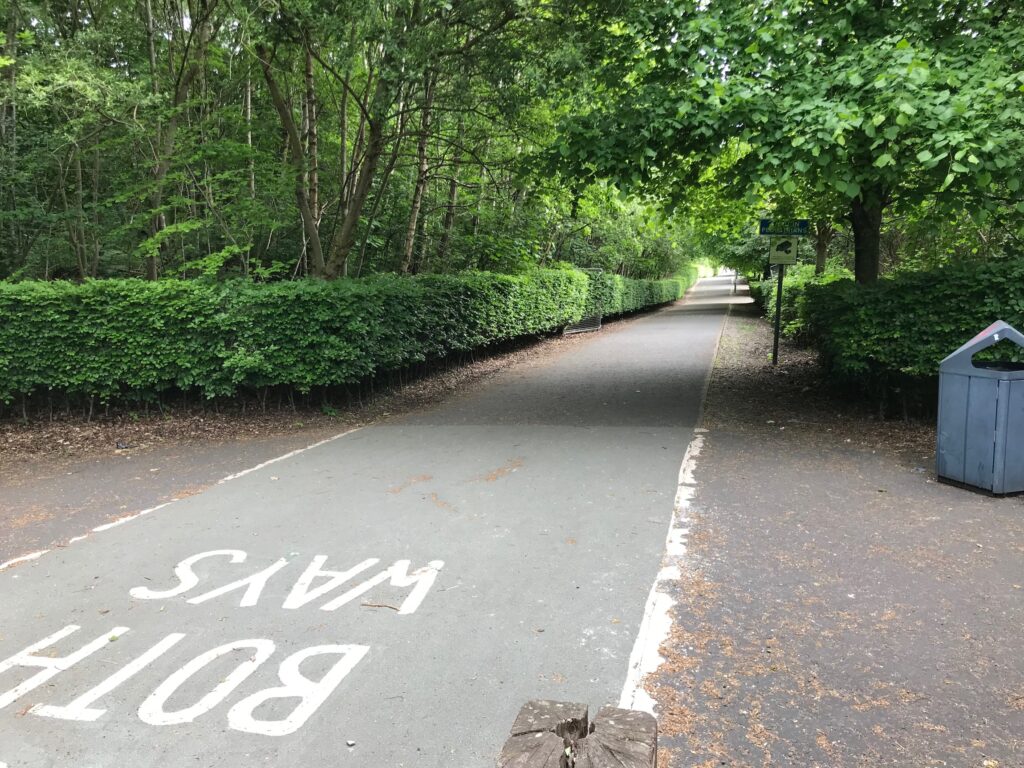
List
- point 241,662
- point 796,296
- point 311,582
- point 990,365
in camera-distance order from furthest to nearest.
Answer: point 796,296, point 990,365, point 311,582, point 241,662

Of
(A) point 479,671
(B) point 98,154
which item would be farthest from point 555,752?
(B) point 98,154

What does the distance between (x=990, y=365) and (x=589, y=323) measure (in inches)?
771

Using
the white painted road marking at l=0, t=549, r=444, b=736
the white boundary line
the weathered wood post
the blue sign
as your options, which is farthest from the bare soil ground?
the blue sign

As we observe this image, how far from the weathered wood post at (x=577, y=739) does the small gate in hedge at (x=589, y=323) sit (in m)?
21.9

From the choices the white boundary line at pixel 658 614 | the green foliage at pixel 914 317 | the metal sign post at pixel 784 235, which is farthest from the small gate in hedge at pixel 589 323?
the white boundary line at pixel 658 614

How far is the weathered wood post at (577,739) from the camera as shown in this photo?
156 cm

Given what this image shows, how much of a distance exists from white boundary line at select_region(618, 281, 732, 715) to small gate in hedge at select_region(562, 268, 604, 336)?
1772cm

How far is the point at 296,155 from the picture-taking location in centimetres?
1140

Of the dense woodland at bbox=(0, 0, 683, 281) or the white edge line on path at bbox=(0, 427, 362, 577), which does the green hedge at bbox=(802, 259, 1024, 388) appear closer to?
A: the dense woodland at bbox=(0, 0, 683, 281)

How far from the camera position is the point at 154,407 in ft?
33.3

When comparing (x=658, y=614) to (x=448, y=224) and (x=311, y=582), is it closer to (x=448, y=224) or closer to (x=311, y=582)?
(x=311, y=582)

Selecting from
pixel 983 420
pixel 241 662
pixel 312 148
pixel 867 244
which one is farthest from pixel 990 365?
pixel 312 148

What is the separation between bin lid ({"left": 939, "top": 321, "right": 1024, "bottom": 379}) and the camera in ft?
18.8

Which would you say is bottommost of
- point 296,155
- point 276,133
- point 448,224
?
point 448,224
